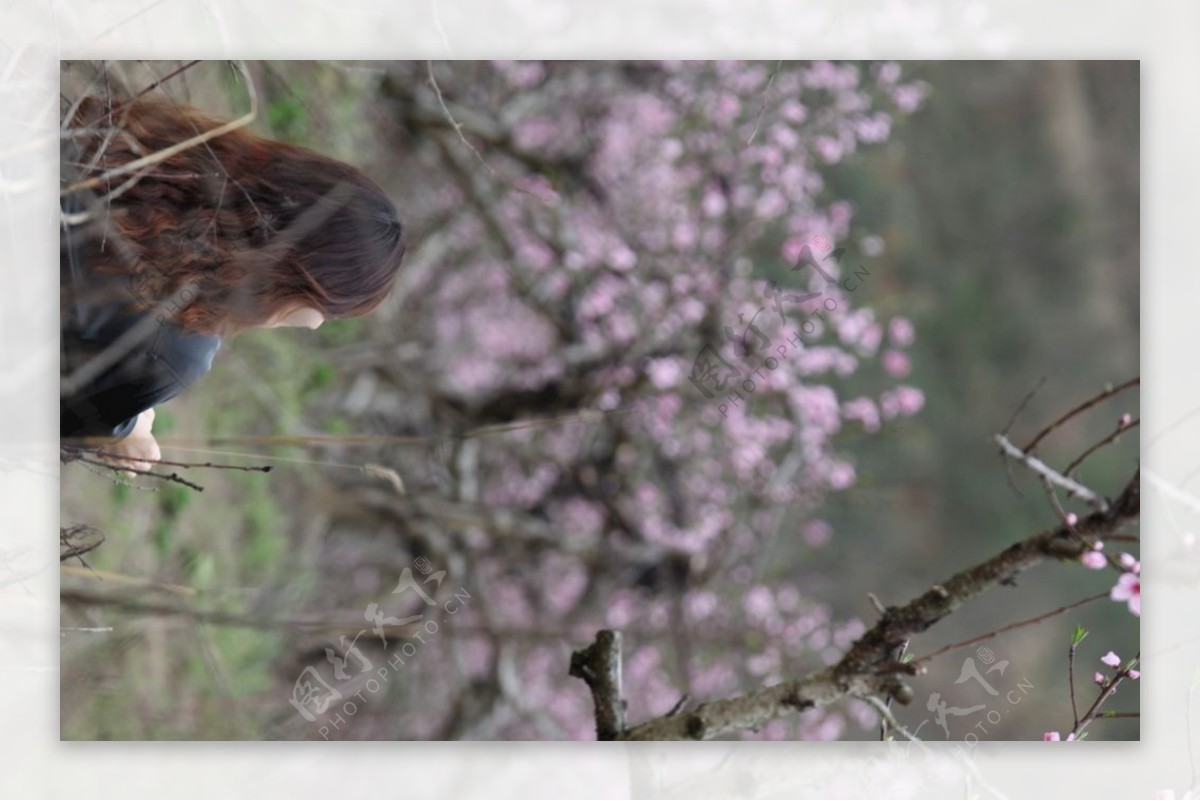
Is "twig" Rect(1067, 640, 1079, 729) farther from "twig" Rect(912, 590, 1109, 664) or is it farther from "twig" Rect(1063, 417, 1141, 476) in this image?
"twig" Rect(1063, 417, 1141, 476)

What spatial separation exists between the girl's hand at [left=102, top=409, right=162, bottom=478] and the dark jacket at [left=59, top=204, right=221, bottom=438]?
0.05 ft

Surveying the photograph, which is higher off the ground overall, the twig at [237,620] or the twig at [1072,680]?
the twig at [237,620]

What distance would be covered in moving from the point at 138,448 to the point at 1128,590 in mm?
1697

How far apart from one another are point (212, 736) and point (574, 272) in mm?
1028

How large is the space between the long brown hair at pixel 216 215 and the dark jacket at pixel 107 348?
0.02 m

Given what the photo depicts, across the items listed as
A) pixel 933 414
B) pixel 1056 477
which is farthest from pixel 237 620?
pixel 1056 477

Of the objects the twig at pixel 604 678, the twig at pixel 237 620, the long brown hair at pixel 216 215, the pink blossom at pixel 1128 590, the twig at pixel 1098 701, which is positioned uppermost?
the long brown hair at pixel 216 215

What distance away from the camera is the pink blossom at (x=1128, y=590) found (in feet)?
4.55

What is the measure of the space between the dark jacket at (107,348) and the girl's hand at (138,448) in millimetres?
14

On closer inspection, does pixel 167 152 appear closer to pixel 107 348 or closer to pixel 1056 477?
pixel 107 348

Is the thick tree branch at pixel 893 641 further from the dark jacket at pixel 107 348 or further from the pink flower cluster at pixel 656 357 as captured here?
the dark jacket at pixel 107 348

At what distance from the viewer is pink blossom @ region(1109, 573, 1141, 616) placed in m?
1.39

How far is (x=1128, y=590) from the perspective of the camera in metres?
1.39

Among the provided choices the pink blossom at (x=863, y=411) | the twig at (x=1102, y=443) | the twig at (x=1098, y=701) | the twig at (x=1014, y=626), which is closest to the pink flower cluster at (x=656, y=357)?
the pink blossom at (x=863, y=411)
